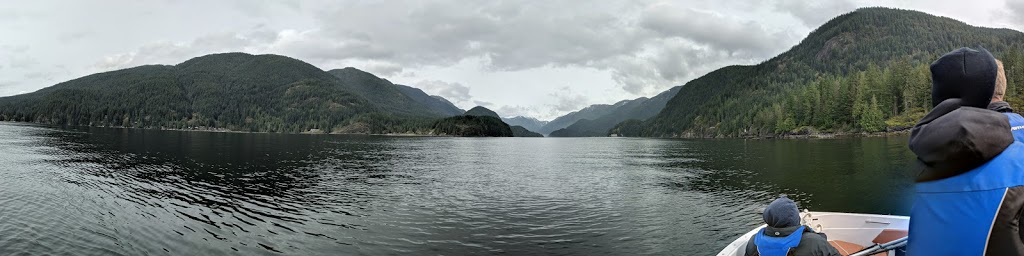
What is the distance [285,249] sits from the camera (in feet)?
73.3

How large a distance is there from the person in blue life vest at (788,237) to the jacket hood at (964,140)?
5691 millimetres

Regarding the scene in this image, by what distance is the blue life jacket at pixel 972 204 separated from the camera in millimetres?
3916

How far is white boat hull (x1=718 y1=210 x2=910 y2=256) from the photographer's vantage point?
14125 millimetres

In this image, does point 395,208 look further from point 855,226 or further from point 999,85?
point 999,85

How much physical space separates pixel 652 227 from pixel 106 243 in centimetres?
2700

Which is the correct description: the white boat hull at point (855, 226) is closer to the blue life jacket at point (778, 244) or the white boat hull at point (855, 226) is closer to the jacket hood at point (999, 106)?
the blue life jacket at point (778, 244)

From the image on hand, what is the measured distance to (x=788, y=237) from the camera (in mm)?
9547

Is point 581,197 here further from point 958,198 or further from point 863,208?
point 958,198

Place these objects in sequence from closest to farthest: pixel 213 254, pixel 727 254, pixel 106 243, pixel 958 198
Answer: pixel 958 198
pixel 727 254
pixel 213 254
pixel 106 243

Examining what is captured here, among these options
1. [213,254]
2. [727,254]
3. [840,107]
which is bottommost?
[213,254]

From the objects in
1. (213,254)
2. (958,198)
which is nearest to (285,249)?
(213,254)

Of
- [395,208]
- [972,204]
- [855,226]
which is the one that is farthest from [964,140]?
[395,208]

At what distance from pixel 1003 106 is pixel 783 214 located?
18.5ft

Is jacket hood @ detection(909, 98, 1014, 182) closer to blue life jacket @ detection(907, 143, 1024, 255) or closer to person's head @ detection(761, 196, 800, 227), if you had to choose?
blue life jacket @ detection(907, 143, 1024, 255)
